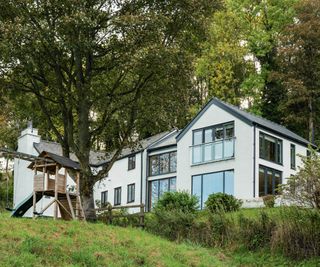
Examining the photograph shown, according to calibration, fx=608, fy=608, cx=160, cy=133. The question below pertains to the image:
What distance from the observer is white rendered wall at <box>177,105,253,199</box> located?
34.3m

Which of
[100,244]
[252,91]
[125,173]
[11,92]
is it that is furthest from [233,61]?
[100,244]

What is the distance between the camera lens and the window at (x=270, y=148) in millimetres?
35388

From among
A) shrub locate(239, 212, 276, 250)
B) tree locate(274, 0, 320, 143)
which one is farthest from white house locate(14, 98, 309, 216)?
shrub locate(239, 212, 276, 250)

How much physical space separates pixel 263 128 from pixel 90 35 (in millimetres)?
16317

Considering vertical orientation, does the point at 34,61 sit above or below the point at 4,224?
above

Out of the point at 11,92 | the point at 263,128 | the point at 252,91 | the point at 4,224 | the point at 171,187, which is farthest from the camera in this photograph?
the point at 252,91

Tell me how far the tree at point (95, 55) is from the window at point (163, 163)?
14.3m

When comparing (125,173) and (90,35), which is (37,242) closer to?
(90,35)

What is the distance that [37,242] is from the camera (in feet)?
52.0

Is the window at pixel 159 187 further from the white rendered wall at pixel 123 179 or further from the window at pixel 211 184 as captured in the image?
the window at pixel 211 184

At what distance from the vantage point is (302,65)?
47500mm

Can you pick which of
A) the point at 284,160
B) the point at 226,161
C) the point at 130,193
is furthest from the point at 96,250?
the point at 130,193

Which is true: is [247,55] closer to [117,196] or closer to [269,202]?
[117,196]

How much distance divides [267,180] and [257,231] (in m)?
15.2
